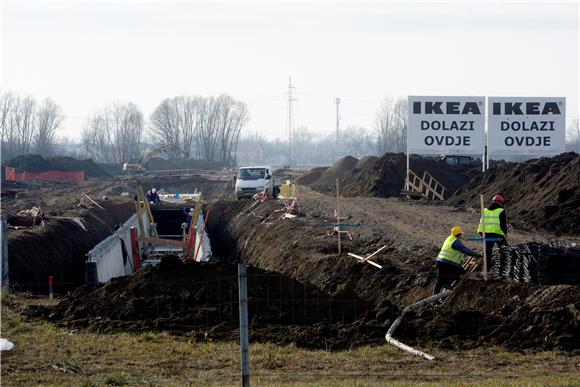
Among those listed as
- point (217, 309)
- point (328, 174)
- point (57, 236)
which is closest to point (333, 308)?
point (217, 309)

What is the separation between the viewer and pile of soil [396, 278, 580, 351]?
1315cm

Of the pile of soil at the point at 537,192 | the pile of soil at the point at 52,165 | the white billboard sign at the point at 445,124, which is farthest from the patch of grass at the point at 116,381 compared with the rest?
the pile of soil at the point at 52,165

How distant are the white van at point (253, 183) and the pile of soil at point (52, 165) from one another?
135ft

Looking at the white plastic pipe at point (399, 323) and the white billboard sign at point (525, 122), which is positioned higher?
the white billboard sign at point (525, 122)

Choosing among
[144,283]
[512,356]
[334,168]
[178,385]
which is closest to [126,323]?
[144,283]

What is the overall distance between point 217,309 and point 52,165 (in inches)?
2934

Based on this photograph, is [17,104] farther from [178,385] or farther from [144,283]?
[178,385]

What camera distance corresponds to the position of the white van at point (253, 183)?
4675 cm

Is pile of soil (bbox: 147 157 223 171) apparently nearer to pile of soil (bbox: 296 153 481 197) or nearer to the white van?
pile of soil (bbox: 296 153 481 197)

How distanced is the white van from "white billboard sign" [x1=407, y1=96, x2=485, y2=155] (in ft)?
26.6

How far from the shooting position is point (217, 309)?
50.7 ft

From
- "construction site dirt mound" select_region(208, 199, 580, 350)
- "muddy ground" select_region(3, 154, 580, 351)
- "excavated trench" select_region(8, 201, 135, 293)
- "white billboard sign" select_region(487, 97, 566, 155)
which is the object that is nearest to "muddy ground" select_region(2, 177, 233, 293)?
"excavated trench" select_region(8, 201, 135, 293)

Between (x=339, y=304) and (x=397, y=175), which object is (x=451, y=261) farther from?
(x=397, y=175)

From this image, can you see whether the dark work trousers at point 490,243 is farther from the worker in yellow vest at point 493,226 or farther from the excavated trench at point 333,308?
the excavated trench at point 333,308
